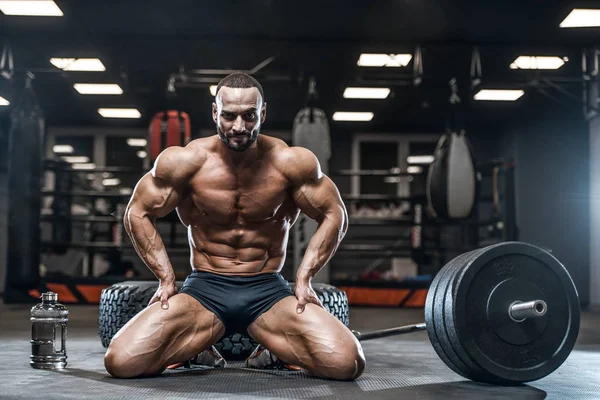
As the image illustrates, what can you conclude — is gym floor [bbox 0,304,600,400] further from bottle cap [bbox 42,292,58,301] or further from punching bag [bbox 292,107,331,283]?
punching bag [bbox 292,107,331,283]

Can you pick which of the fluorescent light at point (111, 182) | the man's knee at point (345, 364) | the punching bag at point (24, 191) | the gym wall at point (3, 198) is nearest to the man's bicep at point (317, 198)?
the man's knee at point (345, 364)

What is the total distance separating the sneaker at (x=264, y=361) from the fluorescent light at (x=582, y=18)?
508cm

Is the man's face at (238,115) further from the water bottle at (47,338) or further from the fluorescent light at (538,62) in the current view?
the fluorescent light at (538,62)

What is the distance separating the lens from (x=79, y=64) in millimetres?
8391

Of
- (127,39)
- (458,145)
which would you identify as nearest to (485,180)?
(458,145)

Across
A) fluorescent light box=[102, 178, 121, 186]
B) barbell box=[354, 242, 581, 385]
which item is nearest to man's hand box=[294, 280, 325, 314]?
barbell box=[354, 242, 581, 385]

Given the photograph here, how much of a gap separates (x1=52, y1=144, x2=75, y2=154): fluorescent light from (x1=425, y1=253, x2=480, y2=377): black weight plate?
10684 millimetres

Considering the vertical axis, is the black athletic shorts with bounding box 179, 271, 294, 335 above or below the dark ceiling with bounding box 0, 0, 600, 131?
below

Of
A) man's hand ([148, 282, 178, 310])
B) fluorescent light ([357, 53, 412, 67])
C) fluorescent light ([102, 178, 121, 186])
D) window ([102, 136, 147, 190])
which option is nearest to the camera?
man's hand ([148, 282, 178, 310])

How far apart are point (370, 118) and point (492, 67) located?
9.78 ft

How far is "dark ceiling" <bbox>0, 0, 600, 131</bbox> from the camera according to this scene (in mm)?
6645

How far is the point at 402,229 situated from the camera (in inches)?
438

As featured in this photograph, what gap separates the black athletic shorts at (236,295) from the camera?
2.54 metres

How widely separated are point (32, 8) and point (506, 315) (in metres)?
5.79
